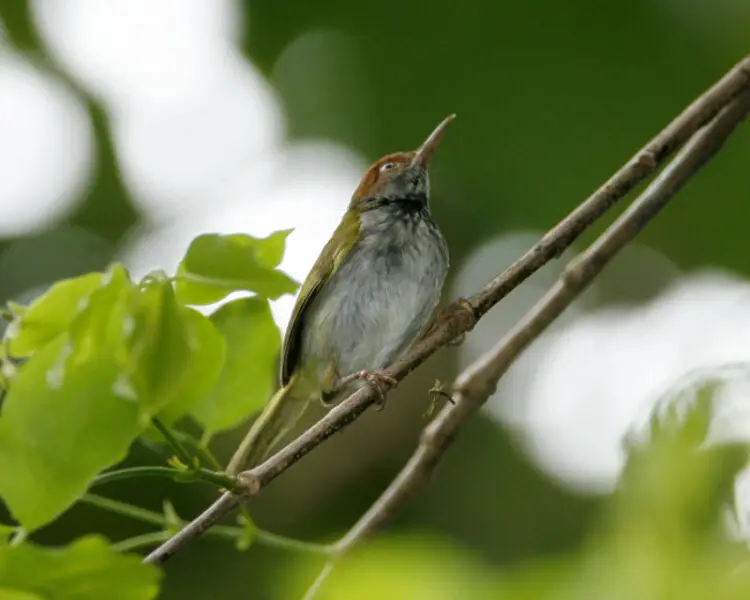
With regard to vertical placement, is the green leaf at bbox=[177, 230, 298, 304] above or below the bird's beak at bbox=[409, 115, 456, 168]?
below

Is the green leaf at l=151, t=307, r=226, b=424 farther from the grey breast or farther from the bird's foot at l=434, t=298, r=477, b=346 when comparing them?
the grey breast

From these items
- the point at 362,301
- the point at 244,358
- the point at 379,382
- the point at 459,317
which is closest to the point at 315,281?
the point at 362,301

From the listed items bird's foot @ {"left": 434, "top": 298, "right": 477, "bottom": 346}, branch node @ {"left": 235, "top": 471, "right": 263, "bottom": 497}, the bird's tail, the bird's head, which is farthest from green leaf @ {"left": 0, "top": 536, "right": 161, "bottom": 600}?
the bird's head

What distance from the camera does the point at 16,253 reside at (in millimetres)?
2771

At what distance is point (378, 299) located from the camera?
2115 mm

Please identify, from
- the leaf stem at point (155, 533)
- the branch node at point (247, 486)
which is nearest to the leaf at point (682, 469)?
Result: the leaf stem at point (155, 533)

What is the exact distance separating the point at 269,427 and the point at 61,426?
1.23 meters

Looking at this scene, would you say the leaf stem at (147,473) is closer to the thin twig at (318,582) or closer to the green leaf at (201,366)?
the green leaf at (201,366)

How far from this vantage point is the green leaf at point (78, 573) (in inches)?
22.0

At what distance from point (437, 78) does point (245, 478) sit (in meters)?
1.50

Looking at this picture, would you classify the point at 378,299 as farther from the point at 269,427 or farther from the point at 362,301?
the point at 269,427

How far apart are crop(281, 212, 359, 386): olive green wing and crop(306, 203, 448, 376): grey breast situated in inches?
0.7

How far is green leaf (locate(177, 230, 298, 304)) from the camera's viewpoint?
66 cm

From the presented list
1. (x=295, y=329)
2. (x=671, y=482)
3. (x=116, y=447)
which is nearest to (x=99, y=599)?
(x=116, y=447)
